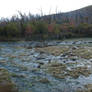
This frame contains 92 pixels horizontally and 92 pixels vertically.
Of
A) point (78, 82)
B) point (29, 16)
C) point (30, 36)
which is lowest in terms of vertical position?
point (78, 82)

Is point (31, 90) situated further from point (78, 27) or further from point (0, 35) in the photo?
point (78, 27)

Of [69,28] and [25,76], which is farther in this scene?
[69,28]

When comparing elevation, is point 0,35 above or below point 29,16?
below

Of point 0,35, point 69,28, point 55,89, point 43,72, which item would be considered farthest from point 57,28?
point 55,89

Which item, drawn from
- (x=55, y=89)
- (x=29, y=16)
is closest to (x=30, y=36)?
(x=29, y=16)

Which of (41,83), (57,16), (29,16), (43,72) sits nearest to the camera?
(41,83)

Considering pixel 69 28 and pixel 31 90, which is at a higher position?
pixel 69 28

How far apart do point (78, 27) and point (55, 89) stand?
1923 inches

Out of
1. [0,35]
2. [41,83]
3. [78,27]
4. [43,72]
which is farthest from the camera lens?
[78,27]

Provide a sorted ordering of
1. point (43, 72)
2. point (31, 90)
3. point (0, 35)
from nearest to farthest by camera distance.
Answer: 1. point (31, 90)
2. point (43, 72)
3. point (0, 35)

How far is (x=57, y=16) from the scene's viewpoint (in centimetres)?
8981

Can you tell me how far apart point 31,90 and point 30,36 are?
44434 mm

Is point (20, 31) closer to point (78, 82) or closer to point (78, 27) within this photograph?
point (78, 27)

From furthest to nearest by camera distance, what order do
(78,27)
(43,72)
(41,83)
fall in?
(78,27)
(43,72)
(41,83)
